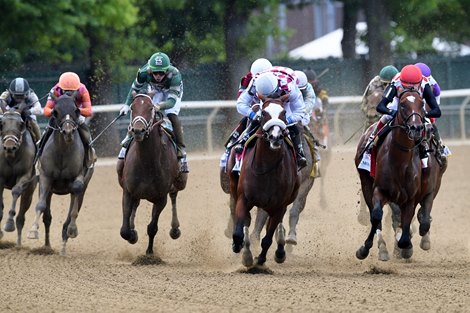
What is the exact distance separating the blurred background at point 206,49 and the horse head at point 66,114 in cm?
1124

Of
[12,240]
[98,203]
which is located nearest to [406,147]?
[12,240]

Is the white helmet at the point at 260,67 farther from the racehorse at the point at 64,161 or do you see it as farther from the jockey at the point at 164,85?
the racehorse at the point at 64,161

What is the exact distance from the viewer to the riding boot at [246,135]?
526 inches

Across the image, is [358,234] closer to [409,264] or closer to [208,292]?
[409,264]

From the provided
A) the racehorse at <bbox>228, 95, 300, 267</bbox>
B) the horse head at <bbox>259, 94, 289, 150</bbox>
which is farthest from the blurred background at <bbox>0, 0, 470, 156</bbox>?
the horse head at <bbox>259, 94, 289, 150</bbox>

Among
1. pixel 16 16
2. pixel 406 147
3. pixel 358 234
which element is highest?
pixel 16 16

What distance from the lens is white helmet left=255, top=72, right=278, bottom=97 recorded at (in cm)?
1291

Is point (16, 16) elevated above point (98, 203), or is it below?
above

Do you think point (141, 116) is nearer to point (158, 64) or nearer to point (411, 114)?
point (158, 64)

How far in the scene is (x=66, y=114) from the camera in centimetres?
1534

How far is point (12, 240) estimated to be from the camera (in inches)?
687

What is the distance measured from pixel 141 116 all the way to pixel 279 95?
5.40 feet

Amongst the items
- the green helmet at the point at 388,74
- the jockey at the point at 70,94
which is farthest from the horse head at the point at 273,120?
the jockey at the point at 70,94

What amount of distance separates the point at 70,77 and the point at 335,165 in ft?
33.5
